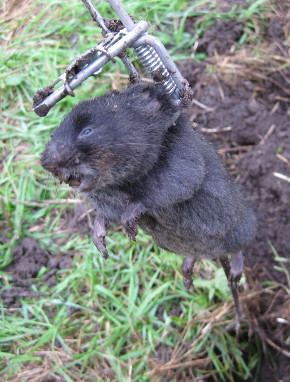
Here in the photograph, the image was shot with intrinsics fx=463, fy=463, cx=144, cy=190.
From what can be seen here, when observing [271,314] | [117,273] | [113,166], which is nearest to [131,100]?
[113,166]

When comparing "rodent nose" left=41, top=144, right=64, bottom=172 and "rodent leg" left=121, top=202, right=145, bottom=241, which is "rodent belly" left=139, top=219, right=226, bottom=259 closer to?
"rodent leg" left=121, top=202, right=145, bottom=241

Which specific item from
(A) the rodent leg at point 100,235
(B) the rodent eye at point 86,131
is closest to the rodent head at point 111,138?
(B) the rodent eye at point 86,131

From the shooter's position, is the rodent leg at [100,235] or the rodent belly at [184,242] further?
the rodent belly at [184,242]

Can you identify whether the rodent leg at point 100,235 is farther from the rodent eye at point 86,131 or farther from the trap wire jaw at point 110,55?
the trap wire jaw at point 110,55

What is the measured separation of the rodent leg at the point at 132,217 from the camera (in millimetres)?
1811

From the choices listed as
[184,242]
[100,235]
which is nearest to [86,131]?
[100,235]

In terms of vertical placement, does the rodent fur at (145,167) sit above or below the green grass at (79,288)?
above

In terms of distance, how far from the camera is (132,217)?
6.02ft

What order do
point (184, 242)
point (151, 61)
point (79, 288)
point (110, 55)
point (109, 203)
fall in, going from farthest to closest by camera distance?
point (79, 288) → point (184, 242) → point (109, 203) → point (151, 61) → point (110, 55)

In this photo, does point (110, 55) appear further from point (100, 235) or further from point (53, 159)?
point (100, 235)

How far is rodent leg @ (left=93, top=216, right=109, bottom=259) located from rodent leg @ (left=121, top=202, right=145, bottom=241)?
206 millimetres

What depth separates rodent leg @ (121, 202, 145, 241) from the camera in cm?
181

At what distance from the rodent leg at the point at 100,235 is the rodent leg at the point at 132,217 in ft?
0.68

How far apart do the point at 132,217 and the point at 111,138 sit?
0.32 meters
